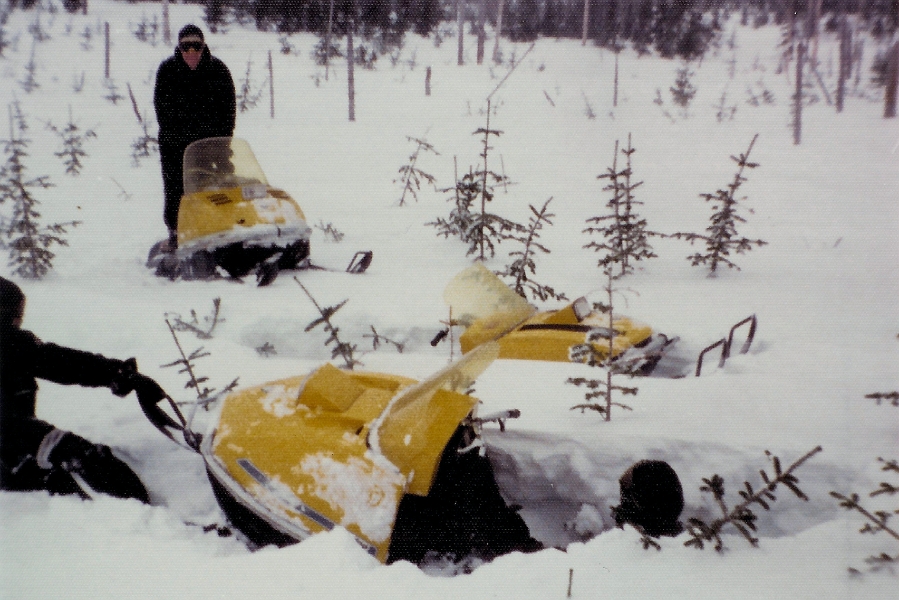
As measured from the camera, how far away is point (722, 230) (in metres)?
4.71

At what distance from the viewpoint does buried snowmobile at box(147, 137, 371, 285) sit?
4.49 m

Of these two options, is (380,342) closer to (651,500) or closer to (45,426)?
(45,426)

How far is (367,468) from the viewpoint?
5.89 ft

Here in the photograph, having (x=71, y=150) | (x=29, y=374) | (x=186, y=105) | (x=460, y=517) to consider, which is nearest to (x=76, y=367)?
(x=29, y=374)

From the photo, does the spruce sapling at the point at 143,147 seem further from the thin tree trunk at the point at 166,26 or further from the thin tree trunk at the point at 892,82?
the thin tree trunk at the point at 892,82

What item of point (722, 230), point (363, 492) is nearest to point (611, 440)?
point (363, 492)

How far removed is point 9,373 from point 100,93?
31.1 ft

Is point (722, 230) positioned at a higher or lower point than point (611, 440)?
higher

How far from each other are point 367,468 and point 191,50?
13.7 ft

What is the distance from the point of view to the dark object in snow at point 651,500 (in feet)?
5.37

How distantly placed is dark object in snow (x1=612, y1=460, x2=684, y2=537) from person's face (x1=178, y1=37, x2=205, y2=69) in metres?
4.59

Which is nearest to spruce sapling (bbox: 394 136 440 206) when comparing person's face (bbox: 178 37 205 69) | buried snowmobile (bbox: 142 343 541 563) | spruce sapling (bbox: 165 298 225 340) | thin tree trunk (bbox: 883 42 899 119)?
person's face (bbox: 178 37 205 69)

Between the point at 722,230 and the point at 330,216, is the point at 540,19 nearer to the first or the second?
the point at 330,216

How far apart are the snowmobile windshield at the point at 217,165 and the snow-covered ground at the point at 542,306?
33.5 inches
